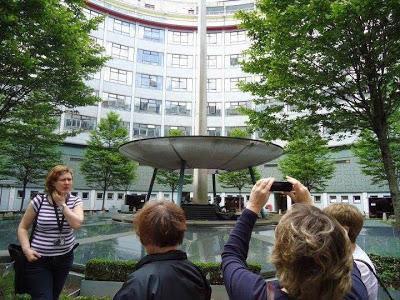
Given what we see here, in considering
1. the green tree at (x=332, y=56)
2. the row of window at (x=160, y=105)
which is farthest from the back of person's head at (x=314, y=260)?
the row of window at (x=160, y=105)

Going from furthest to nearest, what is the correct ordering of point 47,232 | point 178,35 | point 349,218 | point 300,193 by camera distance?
point 178,35 < point 47,232 < point 349,218 < point 300,193

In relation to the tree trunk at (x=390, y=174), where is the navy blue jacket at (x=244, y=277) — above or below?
below

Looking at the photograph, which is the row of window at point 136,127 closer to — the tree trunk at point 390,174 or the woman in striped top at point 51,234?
the tree trunk at point 390,174

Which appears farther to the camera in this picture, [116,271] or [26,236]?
[116,271]

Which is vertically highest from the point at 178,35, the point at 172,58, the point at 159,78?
the point at 178,35

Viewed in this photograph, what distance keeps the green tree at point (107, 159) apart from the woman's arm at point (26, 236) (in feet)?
95.4

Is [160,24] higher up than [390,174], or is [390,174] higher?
[160,24]

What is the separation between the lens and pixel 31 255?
11.1 ft

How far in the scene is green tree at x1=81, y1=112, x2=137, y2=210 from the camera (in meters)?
32.8

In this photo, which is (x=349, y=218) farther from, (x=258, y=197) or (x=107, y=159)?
(x=107, y=159)

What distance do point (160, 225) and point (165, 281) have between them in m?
0.34

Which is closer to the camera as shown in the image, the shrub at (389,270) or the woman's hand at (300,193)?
the woman's hand at (300,193)

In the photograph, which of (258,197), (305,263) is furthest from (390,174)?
(305,263)

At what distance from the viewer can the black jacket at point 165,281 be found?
6.56ft
